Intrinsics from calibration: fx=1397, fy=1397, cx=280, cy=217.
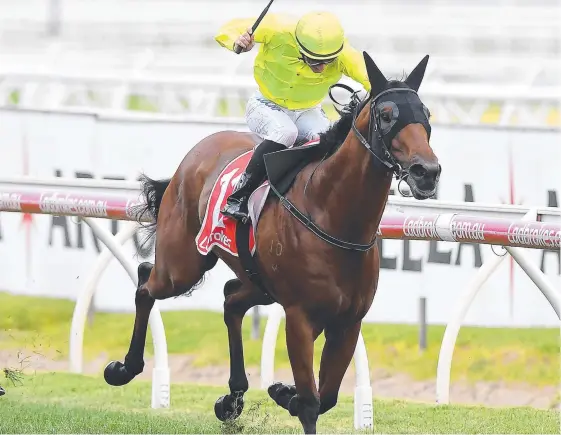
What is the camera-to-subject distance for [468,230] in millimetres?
6414

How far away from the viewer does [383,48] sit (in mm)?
14641

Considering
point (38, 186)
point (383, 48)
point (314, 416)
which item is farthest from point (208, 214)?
point (383, 48)

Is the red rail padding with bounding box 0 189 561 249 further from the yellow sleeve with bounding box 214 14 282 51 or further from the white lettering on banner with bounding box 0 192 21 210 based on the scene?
the yellow sleeve with bounding box 214 14 282 51

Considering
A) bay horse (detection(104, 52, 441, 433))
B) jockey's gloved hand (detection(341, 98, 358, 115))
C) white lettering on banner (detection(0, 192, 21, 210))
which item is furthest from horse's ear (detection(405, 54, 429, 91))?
white lettering on banner (detection(0, 192, 21, 210))

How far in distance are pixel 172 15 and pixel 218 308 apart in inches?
304

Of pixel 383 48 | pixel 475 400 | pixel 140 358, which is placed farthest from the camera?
pixel 383 48

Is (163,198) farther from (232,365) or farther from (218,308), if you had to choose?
(218,308)

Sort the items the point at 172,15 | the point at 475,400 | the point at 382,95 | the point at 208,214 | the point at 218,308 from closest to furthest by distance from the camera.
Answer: the point at 382,95
the point at 208,214
the point at 475,400
the point at 218,308
the point at 172,15

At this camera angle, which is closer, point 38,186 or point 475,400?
point 38,186

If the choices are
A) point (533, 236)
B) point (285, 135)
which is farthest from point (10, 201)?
point (533, 236)

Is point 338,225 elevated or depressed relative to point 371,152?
depressed

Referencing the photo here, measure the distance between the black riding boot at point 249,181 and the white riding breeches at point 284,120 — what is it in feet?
0.29

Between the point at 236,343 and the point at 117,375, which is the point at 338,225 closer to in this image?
the point at 236,343

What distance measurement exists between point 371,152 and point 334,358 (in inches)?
37.8
